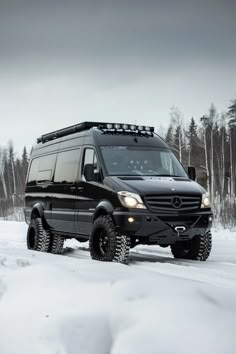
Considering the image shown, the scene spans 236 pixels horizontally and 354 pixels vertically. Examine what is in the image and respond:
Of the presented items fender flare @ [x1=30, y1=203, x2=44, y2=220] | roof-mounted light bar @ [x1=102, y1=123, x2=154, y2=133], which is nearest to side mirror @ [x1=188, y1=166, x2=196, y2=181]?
roof-mounted light bar @ [x1=102, y1=123, x2=154, y2=133]

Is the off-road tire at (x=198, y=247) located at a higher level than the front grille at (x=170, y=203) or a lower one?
lower

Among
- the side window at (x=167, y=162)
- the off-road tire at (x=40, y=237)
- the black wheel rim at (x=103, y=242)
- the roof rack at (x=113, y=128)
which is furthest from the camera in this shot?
the off-road tire at (x=40, y=237)

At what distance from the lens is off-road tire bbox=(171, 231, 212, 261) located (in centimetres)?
939

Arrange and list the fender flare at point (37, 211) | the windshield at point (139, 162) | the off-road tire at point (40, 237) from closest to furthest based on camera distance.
→ the windshield at point (139, 162), the off-road tire at point (40, 237), the fender flare at point (37, 211)

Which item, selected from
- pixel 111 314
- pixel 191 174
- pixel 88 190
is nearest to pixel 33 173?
pixel 88 190

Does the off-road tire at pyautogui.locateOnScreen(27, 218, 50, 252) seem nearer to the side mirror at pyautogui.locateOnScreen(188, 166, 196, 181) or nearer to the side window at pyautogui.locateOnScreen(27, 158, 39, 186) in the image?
the side window at pyautogui.locateOnScreen(27, 158, 39, 186)

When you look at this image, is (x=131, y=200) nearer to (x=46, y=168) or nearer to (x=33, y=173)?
(x=46, y=168)

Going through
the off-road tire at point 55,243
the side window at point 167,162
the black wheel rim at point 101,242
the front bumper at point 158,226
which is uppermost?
the side window at point 167,162

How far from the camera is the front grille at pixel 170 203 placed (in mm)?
8469

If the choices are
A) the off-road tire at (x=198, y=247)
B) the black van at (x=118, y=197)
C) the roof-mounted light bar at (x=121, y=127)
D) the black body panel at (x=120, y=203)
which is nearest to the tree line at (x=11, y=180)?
the black van at (x=118, y=197)

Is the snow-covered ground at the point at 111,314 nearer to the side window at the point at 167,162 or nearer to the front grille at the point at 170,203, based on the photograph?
the front grille at the point at 170,203

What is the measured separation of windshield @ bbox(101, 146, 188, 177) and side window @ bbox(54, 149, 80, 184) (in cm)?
100

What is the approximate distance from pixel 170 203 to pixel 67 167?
2.92m

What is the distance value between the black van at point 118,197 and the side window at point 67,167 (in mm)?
21
